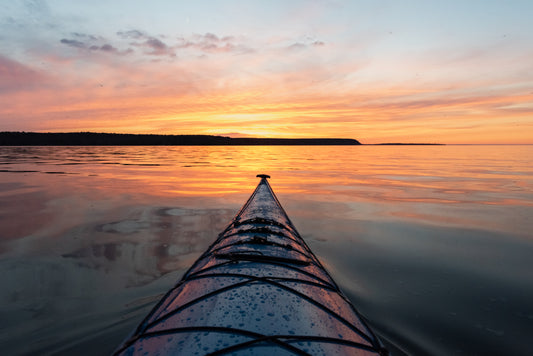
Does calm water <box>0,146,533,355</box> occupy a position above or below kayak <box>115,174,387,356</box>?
below

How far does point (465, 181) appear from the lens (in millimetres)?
17469

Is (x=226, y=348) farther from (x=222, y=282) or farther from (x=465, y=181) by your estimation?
(x=465, y=181)

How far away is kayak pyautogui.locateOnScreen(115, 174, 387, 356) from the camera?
85.4 inches

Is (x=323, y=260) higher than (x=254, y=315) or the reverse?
the reverse

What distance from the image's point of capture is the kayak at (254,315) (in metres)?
2.17

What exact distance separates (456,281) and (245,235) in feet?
12.7

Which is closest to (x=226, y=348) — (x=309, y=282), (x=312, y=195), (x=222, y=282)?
(x=222, y=282)

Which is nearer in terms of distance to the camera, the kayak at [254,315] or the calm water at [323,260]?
the kayak at [254,315]

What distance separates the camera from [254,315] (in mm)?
2467

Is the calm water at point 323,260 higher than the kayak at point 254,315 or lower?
lower

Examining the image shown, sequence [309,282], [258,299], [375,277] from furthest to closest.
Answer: [375,277]
[309,282]
[258,299]

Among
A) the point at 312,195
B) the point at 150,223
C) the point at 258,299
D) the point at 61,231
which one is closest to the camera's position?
the point at 258,299

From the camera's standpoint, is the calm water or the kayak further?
the calm water

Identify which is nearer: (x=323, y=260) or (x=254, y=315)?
(x=254, y=315)
